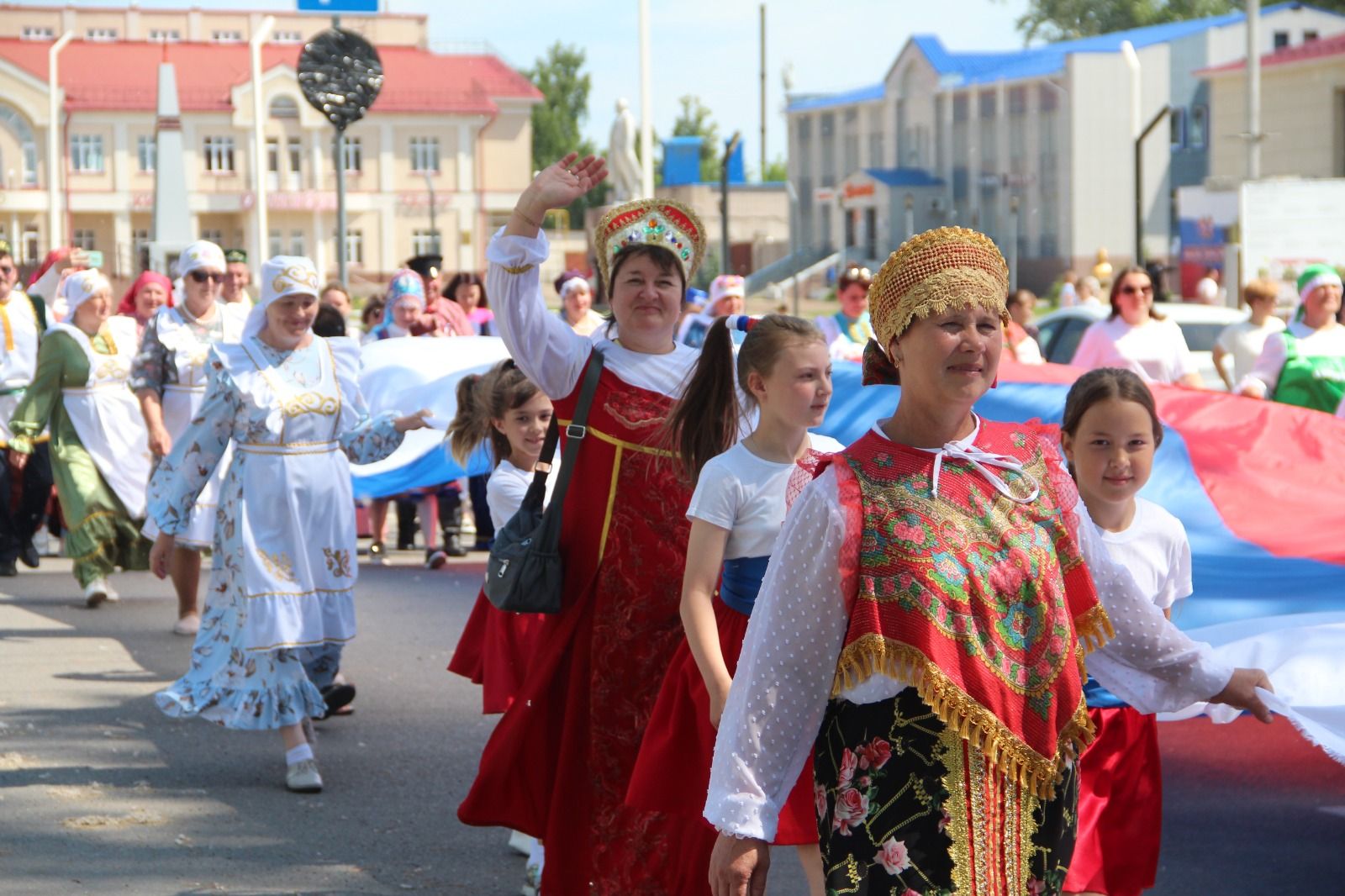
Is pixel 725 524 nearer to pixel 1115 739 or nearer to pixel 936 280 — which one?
pixel 1115 739

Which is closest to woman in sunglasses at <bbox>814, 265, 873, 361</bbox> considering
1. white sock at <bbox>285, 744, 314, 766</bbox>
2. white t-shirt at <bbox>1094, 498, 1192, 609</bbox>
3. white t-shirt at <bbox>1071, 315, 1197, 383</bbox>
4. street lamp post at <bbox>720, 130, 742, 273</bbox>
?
white t-shirt at <bbox>1071, 315, 1197, 383</bbox>

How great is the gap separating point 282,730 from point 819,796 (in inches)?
175

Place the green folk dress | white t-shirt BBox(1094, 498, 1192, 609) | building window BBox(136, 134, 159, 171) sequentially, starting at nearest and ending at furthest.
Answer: white t-shirt BBox(1094, 498, 1192, 609)
the green folk dress
building window BBox(136, 134, 159, 171)

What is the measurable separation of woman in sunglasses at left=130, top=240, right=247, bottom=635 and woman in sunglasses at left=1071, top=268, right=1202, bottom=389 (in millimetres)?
5217

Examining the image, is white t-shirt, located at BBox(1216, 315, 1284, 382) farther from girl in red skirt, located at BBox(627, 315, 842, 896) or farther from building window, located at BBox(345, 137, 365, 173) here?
building window, located at BBox(345, 137, 365, 173)

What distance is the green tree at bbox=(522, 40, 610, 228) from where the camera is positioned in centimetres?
10625

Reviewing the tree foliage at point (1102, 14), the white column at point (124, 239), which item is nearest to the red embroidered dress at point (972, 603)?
the white column at point (124, 239)

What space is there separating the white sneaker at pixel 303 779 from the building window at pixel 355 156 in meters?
80.5

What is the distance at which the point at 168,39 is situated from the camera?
94.9 m

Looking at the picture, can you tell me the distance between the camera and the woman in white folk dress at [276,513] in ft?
23.8

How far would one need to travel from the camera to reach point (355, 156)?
86188mm

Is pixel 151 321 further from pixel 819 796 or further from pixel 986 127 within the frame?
pixel 986 127

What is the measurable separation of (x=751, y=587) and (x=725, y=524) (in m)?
0.22

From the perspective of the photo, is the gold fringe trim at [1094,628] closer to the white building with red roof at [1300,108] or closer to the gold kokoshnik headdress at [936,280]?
the gold kokoshnik headdress at [936,280]
